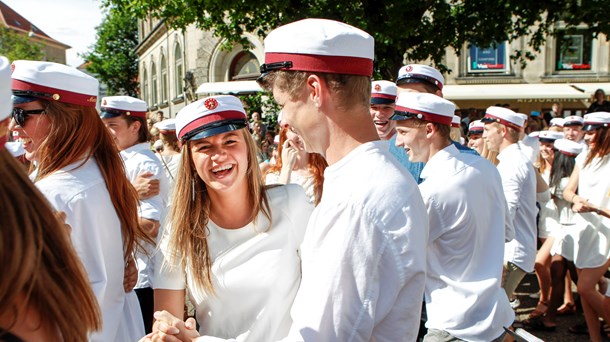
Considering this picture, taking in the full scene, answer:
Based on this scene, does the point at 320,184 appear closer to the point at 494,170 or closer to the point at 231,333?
the point at 494,170

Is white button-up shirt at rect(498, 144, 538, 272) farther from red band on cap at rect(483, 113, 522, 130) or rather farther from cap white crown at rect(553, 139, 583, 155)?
cap white crown at rect(553, 139, 583, 155)

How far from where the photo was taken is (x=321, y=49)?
1.56 meters

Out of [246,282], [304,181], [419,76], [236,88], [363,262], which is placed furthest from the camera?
[236,88]

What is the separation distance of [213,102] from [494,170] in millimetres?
1664

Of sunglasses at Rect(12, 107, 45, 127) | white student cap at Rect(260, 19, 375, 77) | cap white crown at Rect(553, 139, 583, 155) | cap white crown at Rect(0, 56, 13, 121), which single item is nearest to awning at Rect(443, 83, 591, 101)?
cap white crown at Rect(553, 139, 583, 155)

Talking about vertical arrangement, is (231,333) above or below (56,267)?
below

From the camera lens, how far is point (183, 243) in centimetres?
225

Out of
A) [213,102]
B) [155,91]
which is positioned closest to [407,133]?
[213,102]

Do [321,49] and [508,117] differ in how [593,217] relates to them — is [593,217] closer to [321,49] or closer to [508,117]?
[508,117]

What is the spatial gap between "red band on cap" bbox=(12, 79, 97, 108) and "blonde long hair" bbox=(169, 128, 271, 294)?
487mm

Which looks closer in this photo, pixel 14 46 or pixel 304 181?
pixel 304 181

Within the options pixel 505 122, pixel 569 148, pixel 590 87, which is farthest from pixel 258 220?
pixel 590 87

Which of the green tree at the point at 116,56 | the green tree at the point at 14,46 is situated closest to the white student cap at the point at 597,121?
the green tree at the point at 14,46

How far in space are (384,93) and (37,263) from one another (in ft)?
12.4
